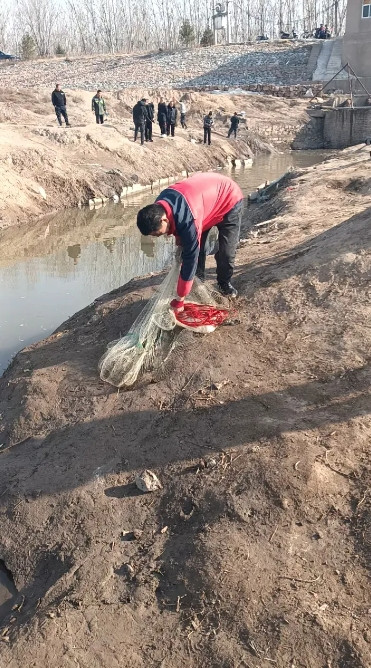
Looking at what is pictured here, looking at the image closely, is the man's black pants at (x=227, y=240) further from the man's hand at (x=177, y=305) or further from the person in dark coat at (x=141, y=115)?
the person in dark coat at (x=141, y=115)

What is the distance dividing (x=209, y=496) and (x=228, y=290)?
249 cm

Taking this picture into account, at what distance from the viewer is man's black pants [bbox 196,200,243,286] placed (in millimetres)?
4665

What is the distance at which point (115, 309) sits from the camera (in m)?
5.47

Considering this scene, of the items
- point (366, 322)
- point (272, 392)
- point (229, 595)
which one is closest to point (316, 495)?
point (229, 595)

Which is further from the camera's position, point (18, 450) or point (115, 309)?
point (115, 309)

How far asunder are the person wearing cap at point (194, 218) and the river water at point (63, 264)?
9.50ft

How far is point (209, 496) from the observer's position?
2.99m

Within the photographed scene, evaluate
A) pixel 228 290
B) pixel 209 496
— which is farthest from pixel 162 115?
pixel 209 496

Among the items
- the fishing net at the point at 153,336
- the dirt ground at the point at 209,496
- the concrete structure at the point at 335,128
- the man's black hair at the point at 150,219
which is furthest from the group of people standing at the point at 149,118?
the man's black hair at the point at 150,219

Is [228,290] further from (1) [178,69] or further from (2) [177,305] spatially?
(1) [178,69]

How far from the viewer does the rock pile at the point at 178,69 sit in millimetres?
39594

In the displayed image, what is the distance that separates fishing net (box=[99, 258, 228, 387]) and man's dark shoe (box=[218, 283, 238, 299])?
459mm

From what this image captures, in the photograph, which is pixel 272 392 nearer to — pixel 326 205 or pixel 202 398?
pixel 202 398

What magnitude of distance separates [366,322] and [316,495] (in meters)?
1.79
